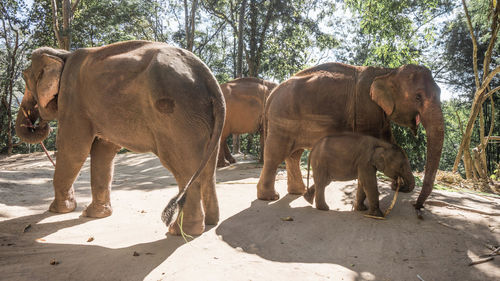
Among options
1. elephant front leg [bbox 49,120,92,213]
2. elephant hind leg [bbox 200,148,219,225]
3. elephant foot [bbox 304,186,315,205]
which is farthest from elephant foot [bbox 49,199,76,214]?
elephant foot [bbox 304,186,315,205]

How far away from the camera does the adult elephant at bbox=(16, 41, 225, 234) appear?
3373 millimetres

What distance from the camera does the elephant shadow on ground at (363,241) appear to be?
9.37ft

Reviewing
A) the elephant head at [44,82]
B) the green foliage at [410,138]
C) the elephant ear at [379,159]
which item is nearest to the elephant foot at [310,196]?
the elephant ear at [379,159]

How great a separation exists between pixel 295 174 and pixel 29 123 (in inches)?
163

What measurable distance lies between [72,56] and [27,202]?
7.28ft

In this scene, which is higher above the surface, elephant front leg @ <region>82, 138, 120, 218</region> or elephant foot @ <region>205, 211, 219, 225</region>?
elephant front leg @ <region>82, 138, 120, 218</region>

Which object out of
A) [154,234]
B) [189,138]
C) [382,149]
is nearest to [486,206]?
[382,149]

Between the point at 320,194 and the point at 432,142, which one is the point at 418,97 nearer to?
the point at 432,142

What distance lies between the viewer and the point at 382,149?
13.5ft

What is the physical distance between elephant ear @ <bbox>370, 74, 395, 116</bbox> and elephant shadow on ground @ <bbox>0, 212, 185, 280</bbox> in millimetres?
2979

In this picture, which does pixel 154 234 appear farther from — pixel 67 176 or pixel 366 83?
pixel 366 83

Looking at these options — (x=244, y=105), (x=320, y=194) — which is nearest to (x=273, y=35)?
(x=244, y=105)

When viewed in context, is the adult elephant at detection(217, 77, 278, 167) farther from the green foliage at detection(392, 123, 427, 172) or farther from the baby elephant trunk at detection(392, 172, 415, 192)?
the baby elephant trunk at detection(392, 172, 415, 192)

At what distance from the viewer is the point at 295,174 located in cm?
561
